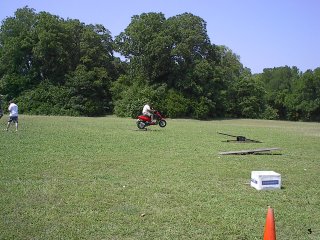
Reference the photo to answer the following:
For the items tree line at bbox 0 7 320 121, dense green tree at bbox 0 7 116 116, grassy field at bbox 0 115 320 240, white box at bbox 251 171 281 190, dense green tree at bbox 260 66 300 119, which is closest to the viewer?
grassy field at bbox 0 115 320 240

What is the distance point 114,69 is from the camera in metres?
48.3

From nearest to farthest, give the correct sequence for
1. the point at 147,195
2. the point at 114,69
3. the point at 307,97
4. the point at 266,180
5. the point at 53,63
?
the point at 147,195 → the point at 266,180 → the point at 53,63 → the point at 114,69 → the point at 307,97

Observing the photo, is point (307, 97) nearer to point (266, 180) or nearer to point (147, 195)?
point (266, 180)

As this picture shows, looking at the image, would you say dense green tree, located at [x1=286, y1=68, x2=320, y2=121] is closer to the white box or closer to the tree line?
the tree line

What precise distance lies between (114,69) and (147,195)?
139ft

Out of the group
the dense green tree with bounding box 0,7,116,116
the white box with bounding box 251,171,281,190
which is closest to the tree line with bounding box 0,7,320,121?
the dense green tree with bounding box 0,7,116,116

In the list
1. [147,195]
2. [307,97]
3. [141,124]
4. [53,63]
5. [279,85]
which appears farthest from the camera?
[279,85]

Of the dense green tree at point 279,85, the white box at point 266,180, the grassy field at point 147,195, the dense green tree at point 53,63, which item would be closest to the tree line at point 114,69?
the dense green tree at point 53,63

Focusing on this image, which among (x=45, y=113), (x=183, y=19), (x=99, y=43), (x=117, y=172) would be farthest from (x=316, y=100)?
(x=117, y=172)

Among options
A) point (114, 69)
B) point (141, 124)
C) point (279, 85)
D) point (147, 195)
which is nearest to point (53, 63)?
point (114, 69)

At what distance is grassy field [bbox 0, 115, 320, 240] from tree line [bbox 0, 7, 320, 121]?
26576 mm

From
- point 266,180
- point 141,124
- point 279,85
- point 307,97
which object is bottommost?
point 266,180

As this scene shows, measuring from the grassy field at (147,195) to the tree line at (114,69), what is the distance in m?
26.6

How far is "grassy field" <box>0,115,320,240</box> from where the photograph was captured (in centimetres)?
536
